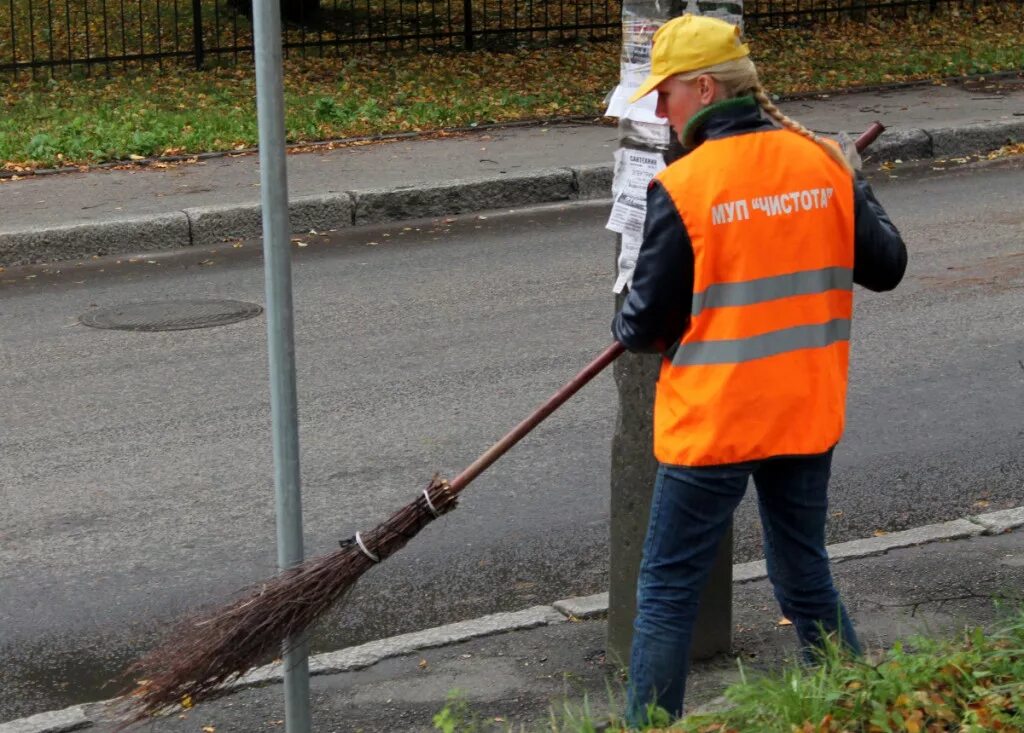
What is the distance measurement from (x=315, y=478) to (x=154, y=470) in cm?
65

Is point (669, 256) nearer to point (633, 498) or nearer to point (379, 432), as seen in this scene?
point (633, 498)

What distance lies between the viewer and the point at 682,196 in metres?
3.36

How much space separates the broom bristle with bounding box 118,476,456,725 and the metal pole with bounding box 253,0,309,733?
188 millimetres

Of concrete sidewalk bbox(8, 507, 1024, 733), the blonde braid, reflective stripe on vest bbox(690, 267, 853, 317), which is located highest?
the blonde braid

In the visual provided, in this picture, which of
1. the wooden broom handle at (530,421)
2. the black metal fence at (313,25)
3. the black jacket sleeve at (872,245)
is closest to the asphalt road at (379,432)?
the wooden broom handle at (530,421)

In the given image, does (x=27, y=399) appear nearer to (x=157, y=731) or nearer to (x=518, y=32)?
(x=157, y=731)

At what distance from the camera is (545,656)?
15.2ft

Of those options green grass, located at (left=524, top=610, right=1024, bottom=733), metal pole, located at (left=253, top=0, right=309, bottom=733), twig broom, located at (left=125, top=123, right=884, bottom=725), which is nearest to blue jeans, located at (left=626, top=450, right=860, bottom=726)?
green grass, located at (left=524, top=610, right=1024, bottom=733)

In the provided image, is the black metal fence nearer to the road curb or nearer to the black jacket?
the road curb

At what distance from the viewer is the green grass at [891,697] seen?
3.25m

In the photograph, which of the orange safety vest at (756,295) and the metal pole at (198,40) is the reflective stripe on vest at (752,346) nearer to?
the orange safety vest at (756,295)

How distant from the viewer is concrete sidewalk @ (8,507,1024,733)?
14.2ft

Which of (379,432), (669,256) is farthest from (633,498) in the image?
(379,432)

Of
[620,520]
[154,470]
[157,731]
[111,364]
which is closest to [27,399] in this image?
[111,364]
